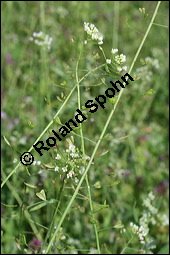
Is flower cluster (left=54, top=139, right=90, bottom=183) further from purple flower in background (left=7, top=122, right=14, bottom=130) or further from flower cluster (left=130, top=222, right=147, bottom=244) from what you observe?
purple flower in background (left=7, top=122, right=14, bottom=130)

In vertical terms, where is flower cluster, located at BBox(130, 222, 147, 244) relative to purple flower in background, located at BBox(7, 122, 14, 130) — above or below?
below

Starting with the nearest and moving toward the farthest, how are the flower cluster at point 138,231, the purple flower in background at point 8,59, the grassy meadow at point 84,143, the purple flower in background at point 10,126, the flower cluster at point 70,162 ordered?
the flower cluster at point 70,162, the flower cluster at point 138,231, the grassy meadow at point 84,143, the purple flower in background at point 10,126, the purple flower in background at point 8,59

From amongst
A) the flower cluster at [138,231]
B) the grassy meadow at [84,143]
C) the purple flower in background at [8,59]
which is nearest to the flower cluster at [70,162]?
the grassy meadow at [84,143]

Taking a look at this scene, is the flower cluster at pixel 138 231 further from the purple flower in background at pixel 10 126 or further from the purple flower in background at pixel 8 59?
the purple flower in background at pixel 8 59

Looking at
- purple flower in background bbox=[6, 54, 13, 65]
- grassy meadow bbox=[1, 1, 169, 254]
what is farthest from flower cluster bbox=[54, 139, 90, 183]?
purple flower in background bbox=[6, 54, 13, 65]

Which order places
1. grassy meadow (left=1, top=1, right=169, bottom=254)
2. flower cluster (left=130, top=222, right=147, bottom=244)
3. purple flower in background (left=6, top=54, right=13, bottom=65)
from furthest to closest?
purple flower in background (left=6, top=54, right=13, bottom=65) → grassy meadow (left=1, top=1, right=169, bottom=254) → flower cluster (left=130, top=222, right=147, bottom=244)

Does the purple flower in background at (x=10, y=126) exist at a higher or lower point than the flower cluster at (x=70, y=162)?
higher

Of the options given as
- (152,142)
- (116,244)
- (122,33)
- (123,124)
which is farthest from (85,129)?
(122,33)

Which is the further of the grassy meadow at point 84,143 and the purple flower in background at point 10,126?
the purple flower in background at point 10,126

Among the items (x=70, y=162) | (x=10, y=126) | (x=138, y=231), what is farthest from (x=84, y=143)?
(x=70, y=162)
